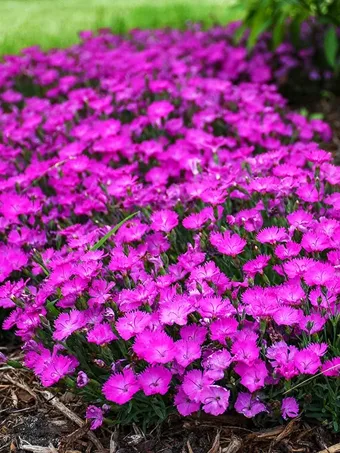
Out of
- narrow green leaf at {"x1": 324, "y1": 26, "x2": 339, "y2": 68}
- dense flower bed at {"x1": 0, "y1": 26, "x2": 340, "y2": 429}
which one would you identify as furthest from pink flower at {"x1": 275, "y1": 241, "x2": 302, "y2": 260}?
narrow green leaf at {"x1": 324, "y1": 26, "x2": 339, "y2": 68}

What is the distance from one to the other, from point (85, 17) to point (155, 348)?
7.27m

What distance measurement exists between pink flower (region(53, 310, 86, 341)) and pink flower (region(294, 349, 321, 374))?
0.66 meters

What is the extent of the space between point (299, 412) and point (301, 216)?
688 millimetres

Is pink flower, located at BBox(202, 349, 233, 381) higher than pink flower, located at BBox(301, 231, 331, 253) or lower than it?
lower

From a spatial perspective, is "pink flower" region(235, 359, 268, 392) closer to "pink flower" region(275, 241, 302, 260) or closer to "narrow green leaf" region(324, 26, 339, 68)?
"pink flower" region(275, 241, 302, 260)

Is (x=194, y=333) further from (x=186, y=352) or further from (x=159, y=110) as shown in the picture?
(x=159, y=110)

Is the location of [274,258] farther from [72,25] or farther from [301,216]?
[72,25]

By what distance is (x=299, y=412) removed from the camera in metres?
1.91

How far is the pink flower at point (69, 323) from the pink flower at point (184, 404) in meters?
0.38

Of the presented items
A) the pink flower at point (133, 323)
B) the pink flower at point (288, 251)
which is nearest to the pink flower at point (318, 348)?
the pink flower at point (288, 251)

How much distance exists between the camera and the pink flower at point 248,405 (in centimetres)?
179

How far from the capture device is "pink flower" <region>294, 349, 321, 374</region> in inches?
68.1

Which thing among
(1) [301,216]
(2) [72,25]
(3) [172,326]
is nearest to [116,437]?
(3) [172,326]

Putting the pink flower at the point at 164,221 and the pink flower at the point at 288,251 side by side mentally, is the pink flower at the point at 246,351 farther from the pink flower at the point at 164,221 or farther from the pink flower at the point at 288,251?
the pink flower at the point at 164,221
